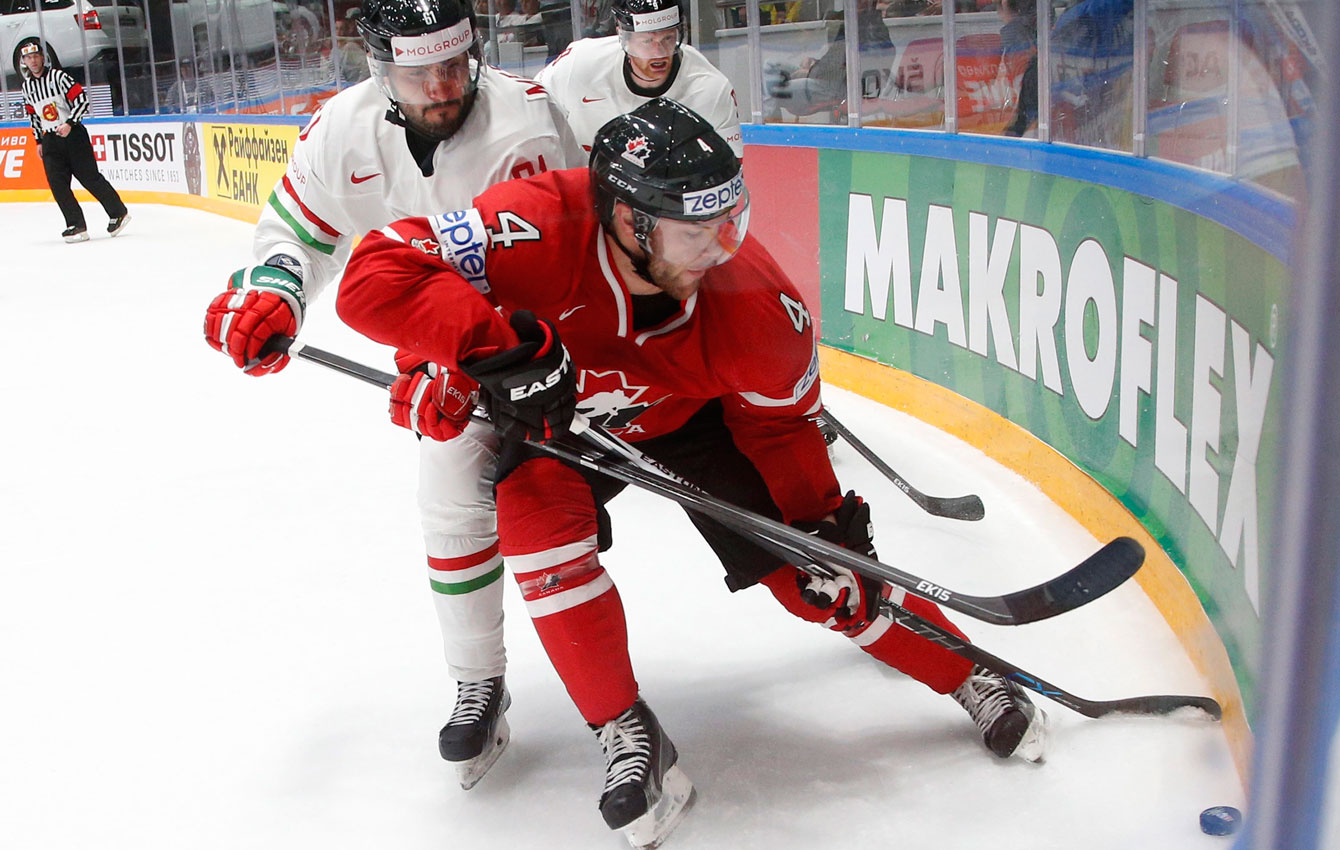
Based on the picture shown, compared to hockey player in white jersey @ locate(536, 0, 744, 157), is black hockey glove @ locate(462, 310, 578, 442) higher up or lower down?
lower down

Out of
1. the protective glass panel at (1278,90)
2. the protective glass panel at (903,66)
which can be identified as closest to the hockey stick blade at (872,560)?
the protective glass panel at (1278,90)

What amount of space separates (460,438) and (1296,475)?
1315 mm

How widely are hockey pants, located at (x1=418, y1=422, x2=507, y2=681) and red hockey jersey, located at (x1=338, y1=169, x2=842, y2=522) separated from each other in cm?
17

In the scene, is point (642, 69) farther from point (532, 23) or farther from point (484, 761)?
point (484, 761)

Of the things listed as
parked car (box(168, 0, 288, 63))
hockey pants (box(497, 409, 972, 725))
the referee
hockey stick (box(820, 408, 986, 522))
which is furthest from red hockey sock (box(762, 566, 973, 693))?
the referee

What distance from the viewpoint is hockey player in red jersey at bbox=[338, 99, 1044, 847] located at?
1.43 meters

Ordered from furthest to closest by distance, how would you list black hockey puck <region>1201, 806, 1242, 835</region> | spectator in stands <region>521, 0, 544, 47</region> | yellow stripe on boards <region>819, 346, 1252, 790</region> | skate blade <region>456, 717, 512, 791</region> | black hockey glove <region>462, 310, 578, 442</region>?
spectator in stands <region>521, 0, 544, 47</region> < skate blade <region>456, 717, 512, 791</region> < black hockey glove <region>462, 310, 578, 442</region> < yellow stripe on boards <region>819, 346, 1252, 790</region> < black hockey puck <region>1201, 806, 1242, 835</region>

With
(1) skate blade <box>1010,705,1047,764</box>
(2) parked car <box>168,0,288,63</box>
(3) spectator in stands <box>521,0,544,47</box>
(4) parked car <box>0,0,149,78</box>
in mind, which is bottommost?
(1) skate blade <box>1010,705,1047,764</box>

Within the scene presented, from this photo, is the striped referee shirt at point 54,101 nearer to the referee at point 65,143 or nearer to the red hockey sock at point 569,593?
the referee at point 65,143

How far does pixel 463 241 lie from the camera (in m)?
1.50

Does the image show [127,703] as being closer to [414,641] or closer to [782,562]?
[414,641]

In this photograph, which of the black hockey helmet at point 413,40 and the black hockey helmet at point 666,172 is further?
the black hockey helmet at point 413,40

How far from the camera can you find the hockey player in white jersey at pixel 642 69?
290 cm

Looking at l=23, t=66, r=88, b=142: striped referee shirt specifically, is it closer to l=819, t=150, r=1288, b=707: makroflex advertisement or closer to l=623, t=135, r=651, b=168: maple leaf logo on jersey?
l=819, t=150, r=1288, b=707: makroflex advertisement
